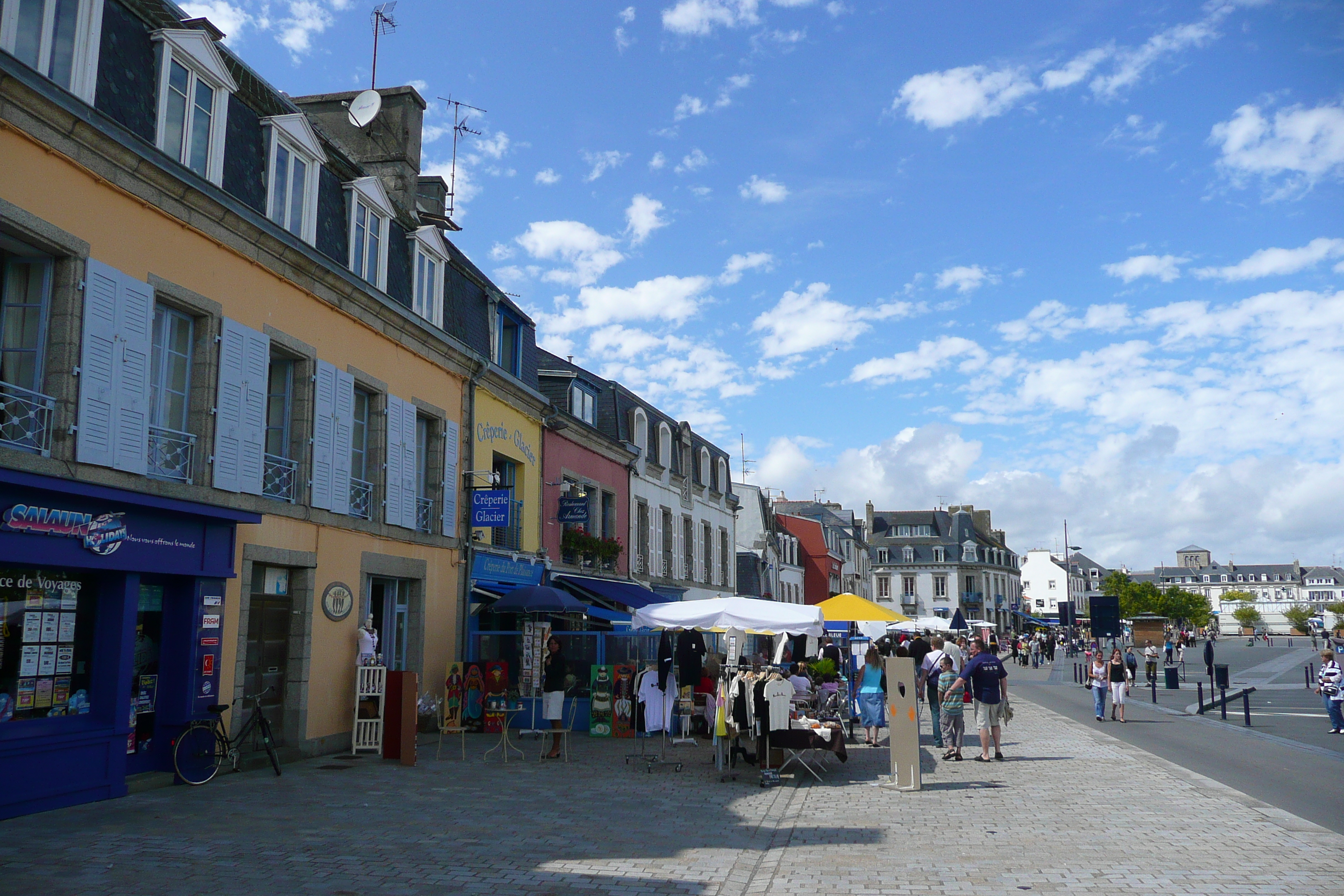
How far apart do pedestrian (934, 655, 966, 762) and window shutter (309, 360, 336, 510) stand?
28.7 feet

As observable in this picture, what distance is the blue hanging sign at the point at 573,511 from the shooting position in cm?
2094

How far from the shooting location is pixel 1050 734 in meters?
17.0

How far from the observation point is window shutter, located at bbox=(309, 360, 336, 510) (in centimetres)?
1316

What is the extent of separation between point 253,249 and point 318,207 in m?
1.82

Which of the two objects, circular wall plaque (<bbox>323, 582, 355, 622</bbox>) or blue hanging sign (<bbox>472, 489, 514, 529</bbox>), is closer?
circular wall plaque (<bbox>323, 582, 355, 622</bbox>)

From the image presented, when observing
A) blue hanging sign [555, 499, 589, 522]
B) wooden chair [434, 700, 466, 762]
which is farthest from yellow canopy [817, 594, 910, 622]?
wooden chair [434, 700, 466, 762]

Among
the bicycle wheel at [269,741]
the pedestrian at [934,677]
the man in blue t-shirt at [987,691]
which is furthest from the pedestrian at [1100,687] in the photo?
the bicycle wheel at [269,741]

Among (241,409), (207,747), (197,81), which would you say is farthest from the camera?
(241,409)

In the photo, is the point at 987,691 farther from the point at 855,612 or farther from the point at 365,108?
the point at 365,108

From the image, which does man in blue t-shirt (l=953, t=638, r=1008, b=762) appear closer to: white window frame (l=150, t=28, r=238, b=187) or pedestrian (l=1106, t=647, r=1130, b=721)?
pedestrian (l=1106, t=647, r=1130, b=721)

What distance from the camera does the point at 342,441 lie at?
45.3 ft

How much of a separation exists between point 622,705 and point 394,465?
5.50 meters

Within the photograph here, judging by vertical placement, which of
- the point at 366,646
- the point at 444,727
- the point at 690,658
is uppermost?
the point at 366,646

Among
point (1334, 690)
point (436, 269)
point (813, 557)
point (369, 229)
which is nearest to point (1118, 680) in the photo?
point (1334, 690)
